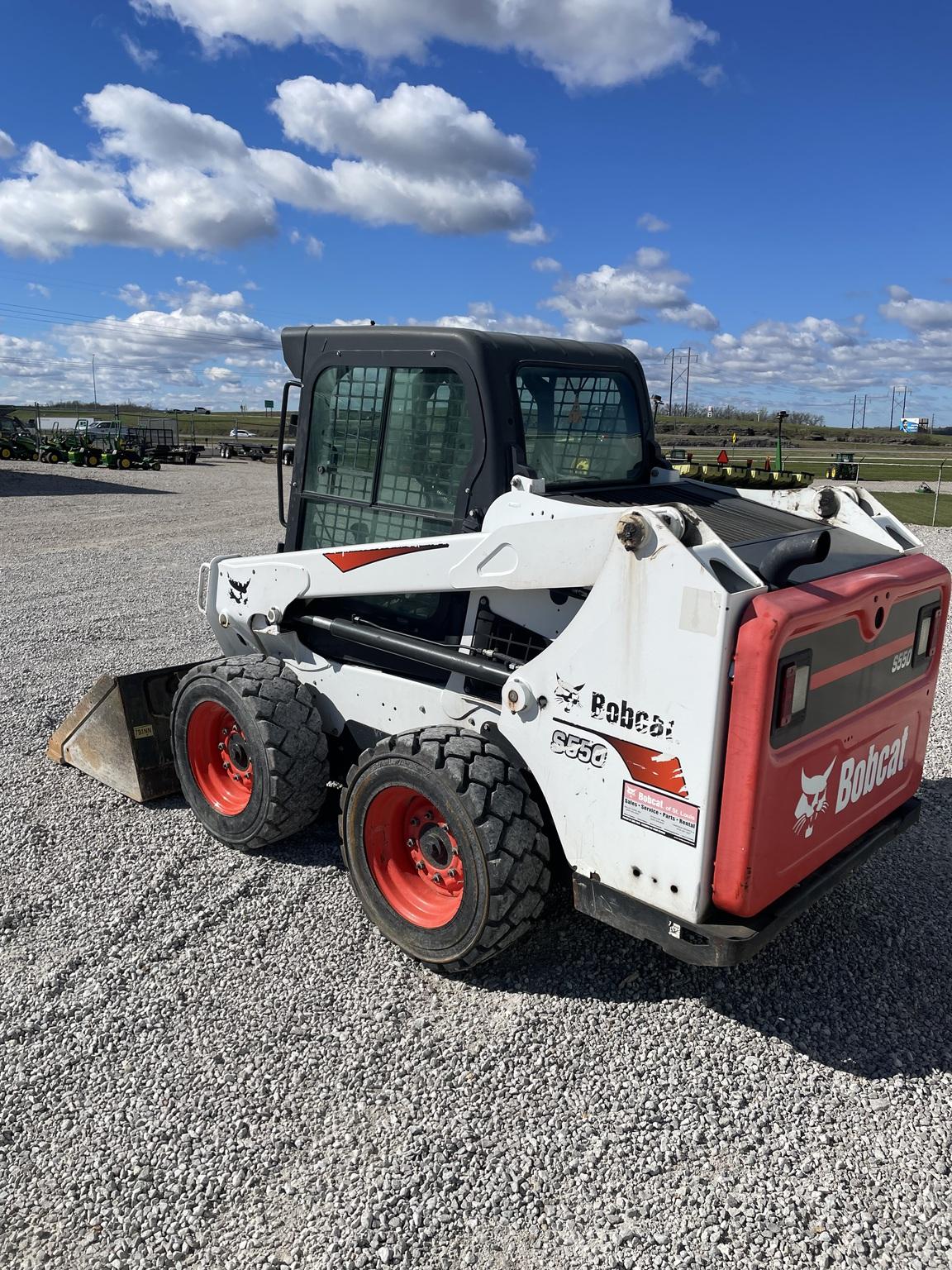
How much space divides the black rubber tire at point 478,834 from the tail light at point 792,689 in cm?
102

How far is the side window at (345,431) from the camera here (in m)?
4.51

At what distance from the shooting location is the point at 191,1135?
304cm

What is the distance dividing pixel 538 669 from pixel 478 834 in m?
0.66

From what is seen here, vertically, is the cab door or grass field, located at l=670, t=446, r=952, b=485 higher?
grass field, located at l=670, t=446, r=952, b=485

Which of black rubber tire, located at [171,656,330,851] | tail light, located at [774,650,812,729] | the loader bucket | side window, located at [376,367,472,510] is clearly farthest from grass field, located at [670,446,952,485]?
tail light, located at [774,650,812,729]

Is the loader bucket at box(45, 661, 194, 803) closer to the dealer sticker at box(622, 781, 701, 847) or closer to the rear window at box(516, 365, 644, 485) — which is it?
the rear window at box(516, 365, 644, 485)

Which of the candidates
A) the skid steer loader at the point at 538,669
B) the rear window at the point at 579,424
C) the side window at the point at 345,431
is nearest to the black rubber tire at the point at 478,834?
the skid steer loader at the point at 538,669

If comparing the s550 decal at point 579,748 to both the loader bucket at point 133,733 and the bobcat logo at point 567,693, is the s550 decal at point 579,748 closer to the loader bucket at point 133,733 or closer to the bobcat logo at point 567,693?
the bobcat logo at point 567,693

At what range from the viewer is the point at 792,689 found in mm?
3131

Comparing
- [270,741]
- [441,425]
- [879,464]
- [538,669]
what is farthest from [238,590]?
[879,464]

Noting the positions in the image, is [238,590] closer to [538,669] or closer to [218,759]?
[218,759]

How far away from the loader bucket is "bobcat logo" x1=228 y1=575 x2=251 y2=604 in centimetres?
73

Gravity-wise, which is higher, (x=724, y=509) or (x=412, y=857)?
(x=724, y=509)

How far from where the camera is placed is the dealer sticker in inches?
125
